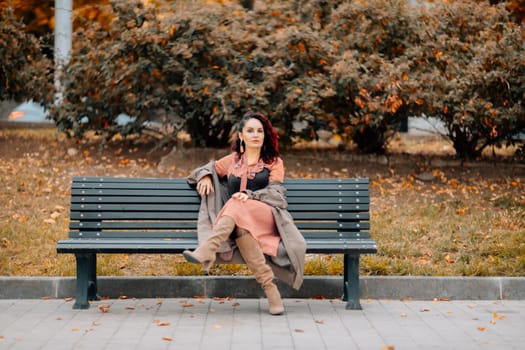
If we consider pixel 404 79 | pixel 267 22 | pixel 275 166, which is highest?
pixel 267 22

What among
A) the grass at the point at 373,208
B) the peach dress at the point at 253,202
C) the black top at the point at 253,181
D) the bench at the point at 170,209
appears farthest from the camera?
the grass at the point at 373,208

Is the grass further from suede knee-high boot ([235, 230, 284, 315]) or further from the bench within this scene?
suede knee-high boot ([235, 230, 284, 315])

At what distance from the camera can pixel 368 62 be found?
11.8 m

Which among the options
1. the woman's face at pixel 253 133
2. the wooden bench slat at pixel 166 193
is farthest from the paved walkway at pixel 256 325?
the woman's face at pixel 253 133

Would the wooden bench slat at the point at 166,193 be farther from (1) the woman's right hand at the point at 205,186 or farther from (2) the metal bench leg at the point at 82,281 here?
(2) the metal bench leg at the point at 82,281

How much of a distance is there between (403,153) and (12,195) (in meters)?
6.01

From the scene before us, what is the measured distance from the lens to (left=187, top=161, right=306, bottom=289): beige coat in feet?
22.1

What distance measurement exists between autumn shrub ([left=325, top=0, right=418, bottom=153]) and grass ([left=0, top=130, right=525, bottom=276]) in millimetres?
820

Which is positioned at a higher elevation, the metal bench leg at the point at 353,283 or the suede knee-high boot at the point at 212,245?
the suede knee-high boot at the point at 212,245

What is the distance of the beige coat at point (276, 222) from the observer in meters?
6.74

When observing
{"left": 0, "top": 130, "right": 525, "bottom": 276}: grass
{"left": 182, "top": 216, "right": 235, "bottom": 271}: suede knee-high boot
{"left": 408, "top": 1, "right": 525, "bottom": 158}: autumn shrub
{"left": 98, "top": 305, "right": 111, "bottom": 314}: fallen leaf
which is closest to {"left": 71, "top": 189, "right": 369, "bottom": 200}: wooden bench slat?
{"left": 182, "top": 216, "right": 235, "bottom": 271}: suede knee-high boot

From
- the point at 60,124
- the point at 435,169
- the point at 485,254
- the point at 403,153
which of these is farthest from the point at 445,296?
the point at 60,124

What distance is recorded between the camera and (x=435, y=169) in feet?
41.7

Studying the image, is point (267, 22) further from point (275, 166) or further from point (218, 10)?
point (275, 166)
